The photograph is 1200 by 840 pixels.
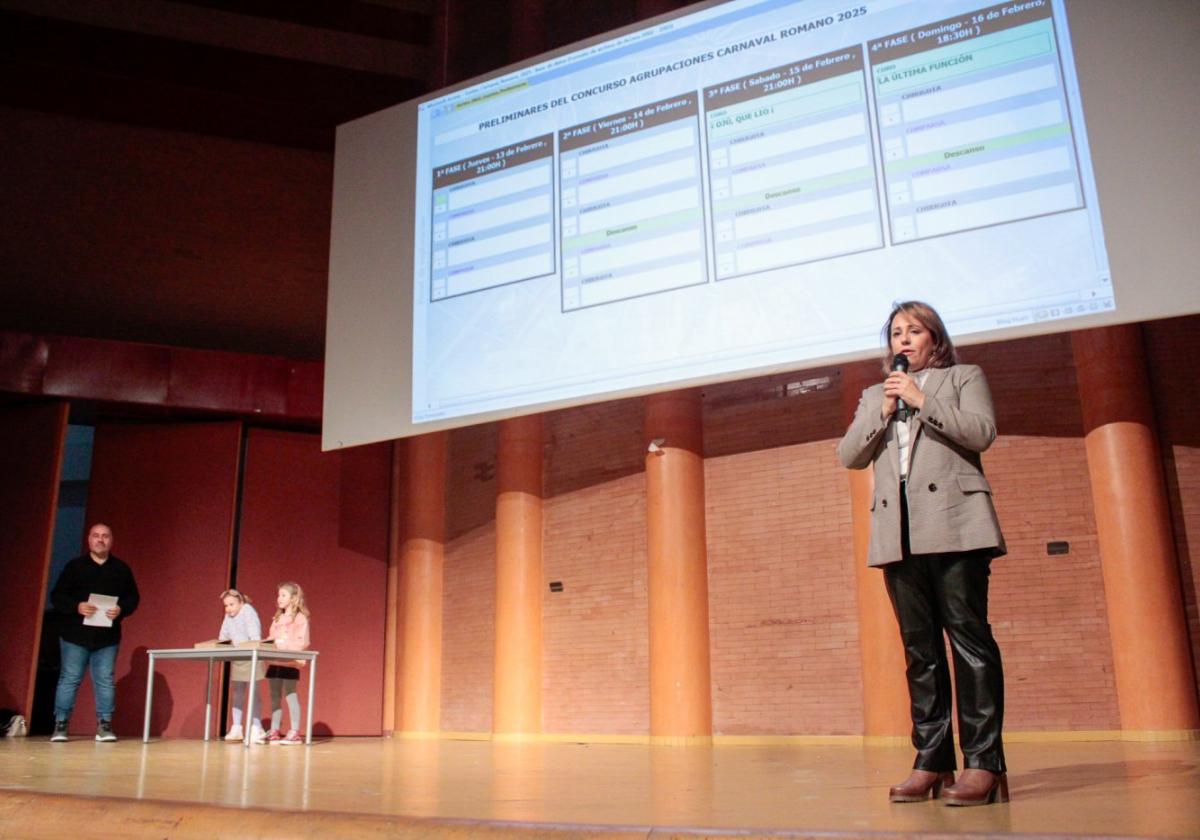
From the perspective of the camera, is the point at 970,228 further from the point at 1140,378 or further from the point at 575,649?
the point at 575,649

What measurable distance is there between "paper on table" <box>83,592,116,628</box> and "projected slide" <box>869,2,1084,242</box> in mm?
5601

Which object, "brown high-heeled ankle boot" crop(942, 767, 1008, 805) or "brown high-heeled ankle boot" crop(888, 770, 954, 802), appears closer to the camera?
"brown high-heeled ankle boot" crop(942, 767, 1008, 805)

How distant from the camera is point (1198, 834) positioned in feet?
6.32

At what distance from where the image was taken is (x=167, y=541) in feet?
29.7

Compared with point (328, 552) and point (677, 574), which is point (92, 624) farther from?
point (677, 574)

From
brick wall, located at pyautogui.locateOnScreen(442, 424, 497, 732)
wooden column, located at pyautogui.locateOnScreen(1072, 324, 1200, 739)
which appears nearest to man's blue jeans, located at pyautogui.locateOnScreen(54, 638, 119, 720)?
brick wall, located at pyautogui.locateOnScreen(442, 424, 497, 732)

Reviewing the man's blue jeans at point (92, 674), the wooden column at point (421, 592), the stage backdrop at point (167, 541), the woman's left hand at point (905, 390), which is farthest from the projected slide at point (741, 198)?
the stage backdrop at point (167, 541)

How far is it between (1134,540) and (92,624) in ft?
21.9

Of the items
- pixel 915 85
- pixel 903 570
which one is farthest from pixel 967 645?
pixel 915 85

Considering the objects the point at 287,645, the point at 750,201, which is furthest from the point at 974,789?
the point at 287,645

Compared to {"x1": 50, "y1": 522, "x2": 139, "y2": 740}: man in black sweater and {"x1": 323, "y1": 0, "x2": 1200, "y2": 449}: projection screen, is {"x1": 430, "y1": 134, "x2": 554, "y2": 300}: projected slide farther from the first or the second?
{"x1": 50, "y1": 522, "x2": 139, "y2": 740}: man in black sweater

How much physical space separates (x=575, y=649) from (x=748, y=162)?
389 centimetres

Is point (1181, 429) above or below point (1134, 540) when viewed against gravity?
above

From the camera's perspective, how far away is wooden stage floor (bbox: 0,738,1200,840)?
2.24 meters
